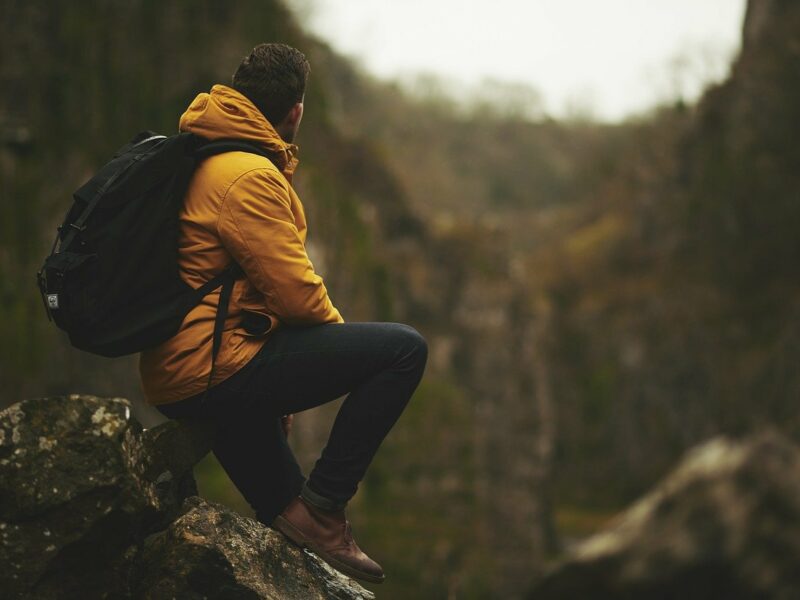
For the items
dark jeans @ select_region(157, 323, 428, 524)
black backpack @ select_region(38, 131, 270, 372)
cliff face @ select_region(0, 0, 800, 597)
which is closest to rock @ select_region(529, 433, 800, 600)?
cliff face @ select_region(0, 0, 800, 597)

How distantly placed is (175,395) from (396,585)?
1847 cm

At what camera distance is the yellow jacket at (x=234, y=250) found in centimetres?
385

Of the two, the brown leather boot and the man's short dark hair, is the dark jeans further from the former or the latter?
the man's short dark hair

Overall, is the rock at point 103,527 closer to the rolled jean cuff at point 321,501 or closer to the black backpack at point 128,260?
the rolled jean cuff at point 321,501

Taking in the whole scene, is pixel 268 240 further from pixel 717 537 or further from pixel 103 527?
pixel 717 537

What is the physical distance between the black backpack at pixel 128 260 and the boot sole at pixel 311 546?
2.58 feet

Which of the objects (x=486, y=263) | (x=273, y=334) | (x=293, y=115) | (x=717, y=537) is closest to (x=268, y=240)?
(x=273, y=334)

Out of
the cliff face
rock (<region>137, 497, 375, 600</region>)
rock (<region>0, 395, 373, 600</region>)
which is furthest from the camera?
the cliff face

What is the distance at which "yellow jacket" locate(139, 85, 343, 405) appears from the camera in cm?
385

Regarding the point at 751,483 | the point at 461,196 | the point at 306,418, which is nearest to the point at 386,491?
the point at 306,418

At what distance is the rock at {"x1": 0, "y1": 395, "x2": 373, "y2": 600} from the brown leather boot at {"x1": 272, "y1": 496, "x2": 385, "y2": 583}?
0.36ft

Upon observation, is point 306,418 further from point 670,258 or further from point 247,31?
point 670,258

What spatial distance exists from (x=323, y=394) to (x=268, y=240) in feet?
2.16

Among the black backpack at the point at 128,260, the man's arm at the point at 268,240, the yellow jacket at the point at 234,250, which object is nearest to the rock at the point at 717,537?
the yellow jacket at the point at 234,250
